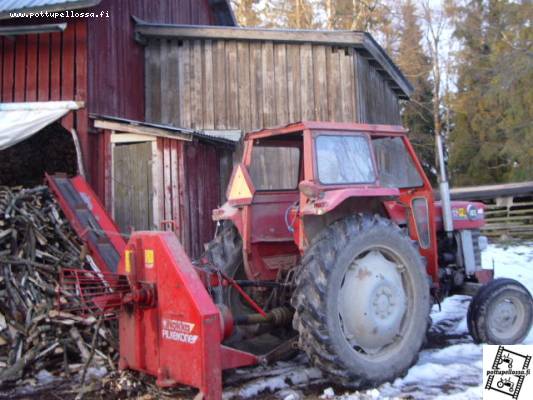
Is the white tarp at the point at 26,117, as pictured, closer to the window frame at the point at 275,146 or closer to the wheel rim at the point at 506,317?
the window frame at the point at 275,146

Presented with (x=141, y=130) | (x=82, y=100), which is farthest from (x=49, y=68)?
(x=141, y=130)

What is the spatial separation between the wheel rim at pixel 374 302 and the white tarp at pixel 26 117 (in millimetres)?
7306

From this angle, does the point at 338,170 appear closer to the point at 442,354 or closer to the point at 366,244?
the point at 366,244

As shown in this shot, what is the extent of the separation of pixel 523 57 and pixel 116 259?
19.6 meters

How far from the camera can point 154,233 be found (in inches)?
180

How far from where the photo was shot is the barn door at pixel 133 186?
419 inches

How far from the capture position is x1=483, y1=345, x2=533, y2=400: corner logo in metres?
4.11

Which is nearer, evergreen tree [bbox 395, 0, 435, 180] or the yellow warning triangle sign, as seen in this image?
the yellow warning triangle sign

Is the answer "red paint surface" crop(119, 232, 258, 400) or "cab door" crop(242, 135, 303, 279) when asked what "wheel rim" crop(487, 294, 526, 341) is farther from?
"red paint surface" crop(119, 232, 258, 400)

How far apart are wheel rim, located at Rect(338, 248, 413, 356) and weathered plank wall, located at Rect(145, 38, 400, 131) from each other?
818 cm

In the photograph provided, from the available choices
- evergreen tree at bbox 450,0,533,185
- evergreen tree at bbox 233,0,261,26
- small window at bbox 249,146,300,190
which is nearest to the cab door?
small window at bbox 249,146,300,190

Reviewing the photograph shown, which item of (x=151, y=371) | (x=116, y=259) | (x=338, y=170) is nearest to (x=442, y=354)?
(x=338, y=170)

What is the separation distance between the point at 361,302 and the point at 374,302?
136 mm

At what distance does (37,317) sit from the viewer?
568cm
